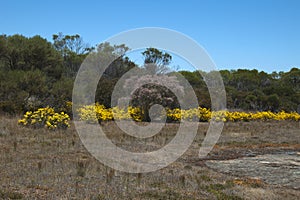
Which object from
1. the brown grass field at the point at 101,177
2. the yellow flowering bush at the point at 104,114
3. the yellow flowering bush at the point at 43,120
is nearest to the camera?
the brown grass field at the point at 101,177

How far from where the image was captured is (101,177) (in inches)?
258

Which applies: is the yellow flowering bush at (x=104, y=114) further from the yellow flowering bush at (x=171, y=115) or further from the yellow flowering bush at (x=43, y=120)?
the yellow flowering bush at (x=43, y=120)

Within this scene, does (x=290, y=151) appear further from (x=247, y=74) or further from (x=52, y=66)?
(x=247, y=74)

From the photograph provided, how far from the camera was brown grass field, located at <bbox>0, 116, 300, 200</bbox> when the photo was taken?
5.55 metres

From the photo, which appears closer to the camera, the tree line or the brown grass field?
the brown grass field

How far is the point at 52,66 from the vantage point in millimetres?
21312

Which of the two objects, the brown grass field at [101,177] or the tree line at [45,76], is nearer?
the brown grass field at [101,177]

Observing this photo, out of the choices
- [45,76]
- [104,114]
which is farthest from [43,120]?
[45,76]

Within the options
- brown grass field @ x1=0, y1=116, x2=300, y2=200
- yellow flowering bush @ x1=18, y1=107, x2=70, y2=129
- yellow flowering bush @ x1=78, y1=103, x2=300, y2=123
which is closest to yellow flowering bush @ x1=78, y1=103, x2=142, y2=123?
yellow flowering bush @ x1=78, y1=103, x2=300, y2=123

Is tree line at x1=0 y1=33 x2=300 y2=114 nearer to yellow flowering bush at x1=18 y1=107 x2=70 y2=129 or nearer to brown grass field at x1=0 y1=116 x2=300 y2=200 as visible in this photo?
yellow flowering bush at x1=18 y1=107 x2=70 y2=129

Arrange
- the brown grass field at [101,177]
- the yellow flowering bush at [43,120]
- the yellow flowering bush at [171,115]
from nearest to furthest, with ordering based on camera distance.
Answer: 1. the brown grass field at [101,177]
2. the yellow flowering bush at [43,120]
3. the yellow flowering bush at [171,115]

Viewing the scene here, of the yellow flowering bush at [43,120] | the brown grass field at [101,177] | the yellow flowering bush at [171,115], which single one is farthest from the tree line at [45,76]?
the brown grass field at [101,177]

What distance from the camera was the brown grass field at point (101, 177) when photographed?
5555 millimetres

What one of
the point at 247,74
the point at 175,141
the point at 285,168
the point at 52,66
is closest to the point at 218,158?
the point at 285,168
